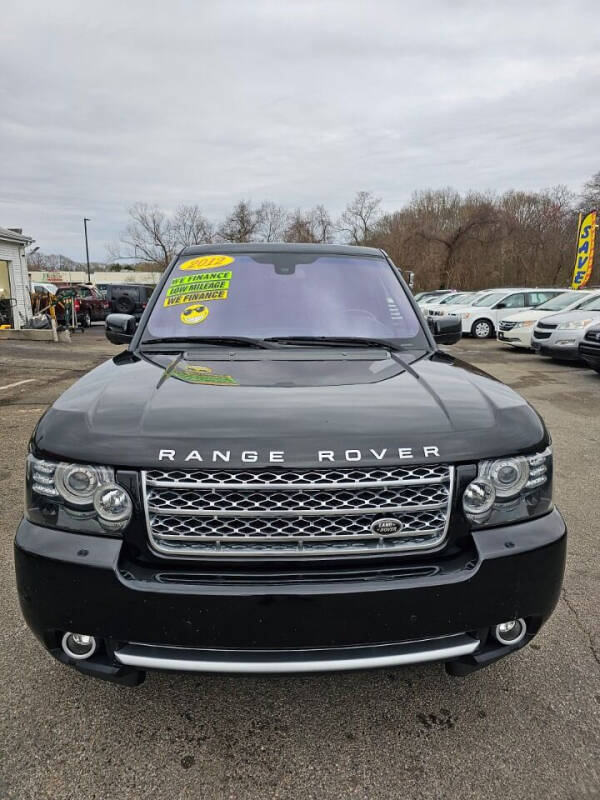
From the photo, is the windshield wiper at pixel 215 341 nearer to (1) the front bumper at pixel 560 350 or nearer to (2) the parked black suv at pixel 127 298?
(1) the front bumper at pixel 560 350

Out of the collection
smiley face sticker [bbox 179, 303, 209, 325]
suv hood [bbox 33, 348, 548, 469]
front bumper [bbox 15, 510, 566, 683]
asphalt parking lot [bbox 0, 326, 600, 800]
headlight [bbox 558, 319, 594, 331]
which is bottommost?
asphalt parking lot [bbox 0, 326, 600, 800]

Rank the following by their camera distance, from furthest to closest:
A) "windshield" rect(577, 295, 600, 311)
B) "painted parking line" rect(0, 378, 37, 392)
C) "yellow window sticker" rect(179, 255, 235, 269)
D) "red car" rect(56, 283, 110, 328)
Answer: "red car" rect(56, 283, 110, 328)
"windshield" rect(577, 295, 600, 311)
"painted parking line" rect(0, 378, 37, 392)
"yellow window sticker" rect(179, 255, 235, 269)

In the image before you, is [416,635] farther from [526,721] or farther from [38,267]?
[38,267]

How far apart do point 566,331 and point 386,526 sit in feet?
39.5

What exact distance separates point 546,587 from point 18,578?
1730 millimetres

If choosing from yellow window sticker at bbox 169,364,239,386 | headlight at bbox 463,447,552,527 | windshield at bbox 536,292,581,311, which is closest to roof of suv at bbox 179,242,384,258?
yellow window sticker at bbox 169,364,239,386

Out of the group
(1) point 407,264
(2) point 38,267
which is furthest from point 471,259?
(2) point 38,267

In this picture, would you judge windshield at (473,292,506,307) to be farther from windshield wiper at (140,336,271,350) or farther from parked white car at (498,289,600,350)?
windshield wiper at (140,336,271,350)

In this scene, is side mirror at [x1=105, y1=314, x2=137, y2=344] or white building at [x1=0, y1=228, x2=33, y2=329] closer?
side mirror at [x1=105, y1=314, x2=137, y2=344]

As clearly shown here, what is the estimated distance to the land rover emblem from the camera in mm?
1686

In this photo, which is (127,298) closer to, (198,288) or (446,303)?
(446,303)

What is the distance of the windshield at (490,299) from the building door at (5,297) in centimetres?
1785

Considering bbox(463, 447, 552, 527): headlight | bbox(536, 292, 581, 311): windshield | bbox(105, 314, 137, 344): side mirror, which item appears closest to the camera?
bbox(463, 447, 552, 527): headlight

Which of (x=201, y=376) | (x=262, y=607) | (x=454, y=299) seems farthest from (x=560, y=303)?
(x=262, y=607)
